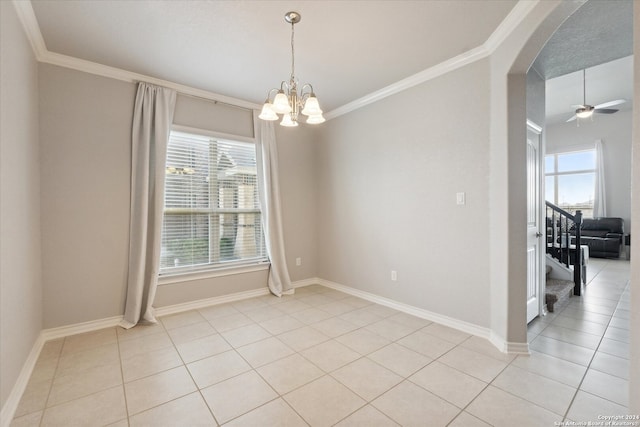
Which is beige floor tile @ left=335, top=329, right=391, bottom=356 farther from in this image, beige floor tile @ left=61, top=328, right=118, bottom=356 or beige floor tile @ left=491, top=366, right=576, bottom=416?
beige floor tile @ left=61, top=328, right=118, bottom=356

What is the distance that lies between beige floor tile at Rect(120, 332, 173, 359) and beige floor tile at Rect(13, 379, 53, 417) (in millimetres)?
500

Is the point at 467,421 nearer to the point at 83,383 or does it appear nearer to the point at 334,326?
the point at 334,326

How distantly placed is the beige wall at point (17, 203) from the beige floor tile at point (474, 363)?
302 centimetres

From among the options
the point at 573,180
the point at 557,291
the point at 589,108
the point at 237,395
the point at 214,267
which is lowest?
the point at 237,395

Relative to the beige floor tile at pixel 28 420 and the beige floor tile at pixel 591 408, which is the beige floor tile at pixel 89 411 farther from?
the beige floor tile at pixel 591 408

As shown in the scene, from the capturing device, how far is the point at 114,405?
6.01 ft

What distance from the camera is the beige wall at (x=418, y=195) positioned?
9.11 ft

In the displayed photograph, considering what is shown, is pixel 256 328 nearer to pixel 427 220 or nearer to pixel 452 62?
pixel 427 220

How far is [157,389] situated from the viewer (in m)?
1.99

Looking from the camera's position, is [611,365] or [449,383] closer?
[449,383]

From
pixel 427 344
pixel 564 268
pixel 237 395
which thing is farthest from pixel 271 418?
pixel 564 268

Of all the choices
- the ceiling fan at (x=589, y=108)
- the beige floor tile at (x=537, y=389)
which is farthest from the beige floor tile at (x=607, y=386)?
the ceiling fan at (x=589, y=108)

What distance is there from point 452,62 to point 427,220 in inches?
65.0

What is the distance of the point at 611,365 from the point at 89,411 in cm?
374
